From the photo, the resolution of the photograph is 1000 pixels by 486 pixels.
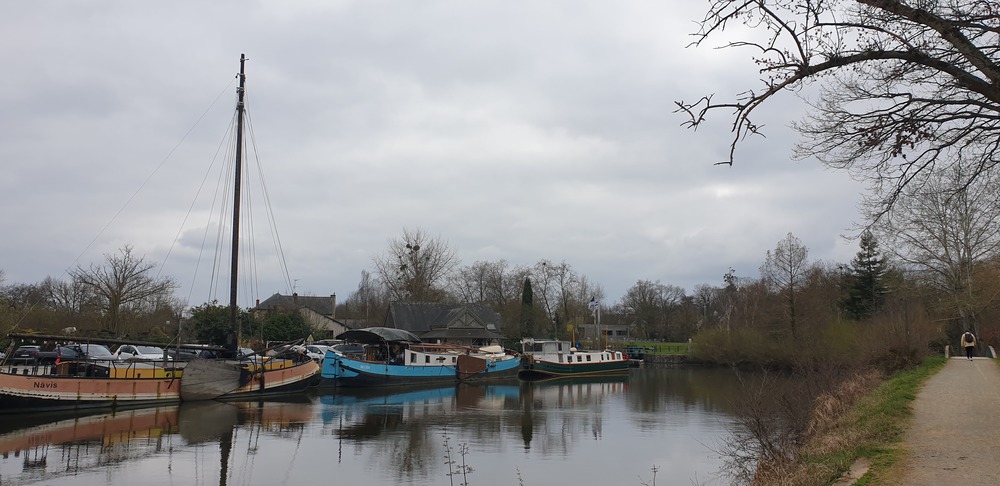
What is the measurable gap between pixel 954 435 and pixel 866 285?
153ft

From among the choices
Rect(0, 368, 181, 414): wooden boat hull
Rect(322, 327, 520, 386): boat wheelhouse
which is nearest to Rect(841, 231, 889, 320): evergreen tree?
Rect(322, 327, 520, 386): boat wheelhouse

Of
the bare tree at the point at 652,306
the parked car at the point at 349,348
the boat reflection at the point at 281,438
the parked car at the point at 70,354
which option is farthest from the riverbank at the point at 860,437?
the bare tree at the point at 652,306

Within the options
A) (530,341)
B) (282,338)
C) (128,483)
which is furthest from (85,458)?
(530,341)

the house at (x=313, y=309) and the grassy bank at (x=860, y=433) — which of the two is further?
the house at (x=313, y=309)

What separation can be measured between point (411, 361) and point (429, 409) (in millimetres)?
12940

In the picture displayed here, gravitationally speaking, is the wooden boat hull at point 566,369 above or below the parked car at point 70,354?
below

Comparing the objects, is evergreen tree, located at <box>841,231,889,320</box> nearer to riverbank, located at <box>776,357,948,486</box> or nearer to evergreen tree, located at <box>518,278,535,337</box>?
evergreen tree, located at <box>518,278,535,337</box>

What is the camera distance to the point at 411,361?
42812 mm

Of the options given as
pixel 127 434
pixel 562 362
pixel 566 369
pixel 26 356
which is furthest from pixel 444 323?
pixel 127 434

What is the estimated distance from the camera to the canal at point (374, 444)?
15945mm

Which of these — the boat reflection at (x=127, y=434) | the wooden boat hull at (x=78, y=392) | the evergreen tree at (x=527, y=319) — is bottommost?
the boat reflection at (x=127, y=434)

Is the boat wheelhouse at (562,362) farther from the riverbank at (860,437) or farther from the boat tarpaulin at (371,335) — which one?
the riverbank at (860,437)

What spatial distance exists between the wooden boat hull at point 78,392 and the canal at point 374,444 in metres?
0.85

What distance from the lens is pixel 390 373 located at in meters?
40.4
